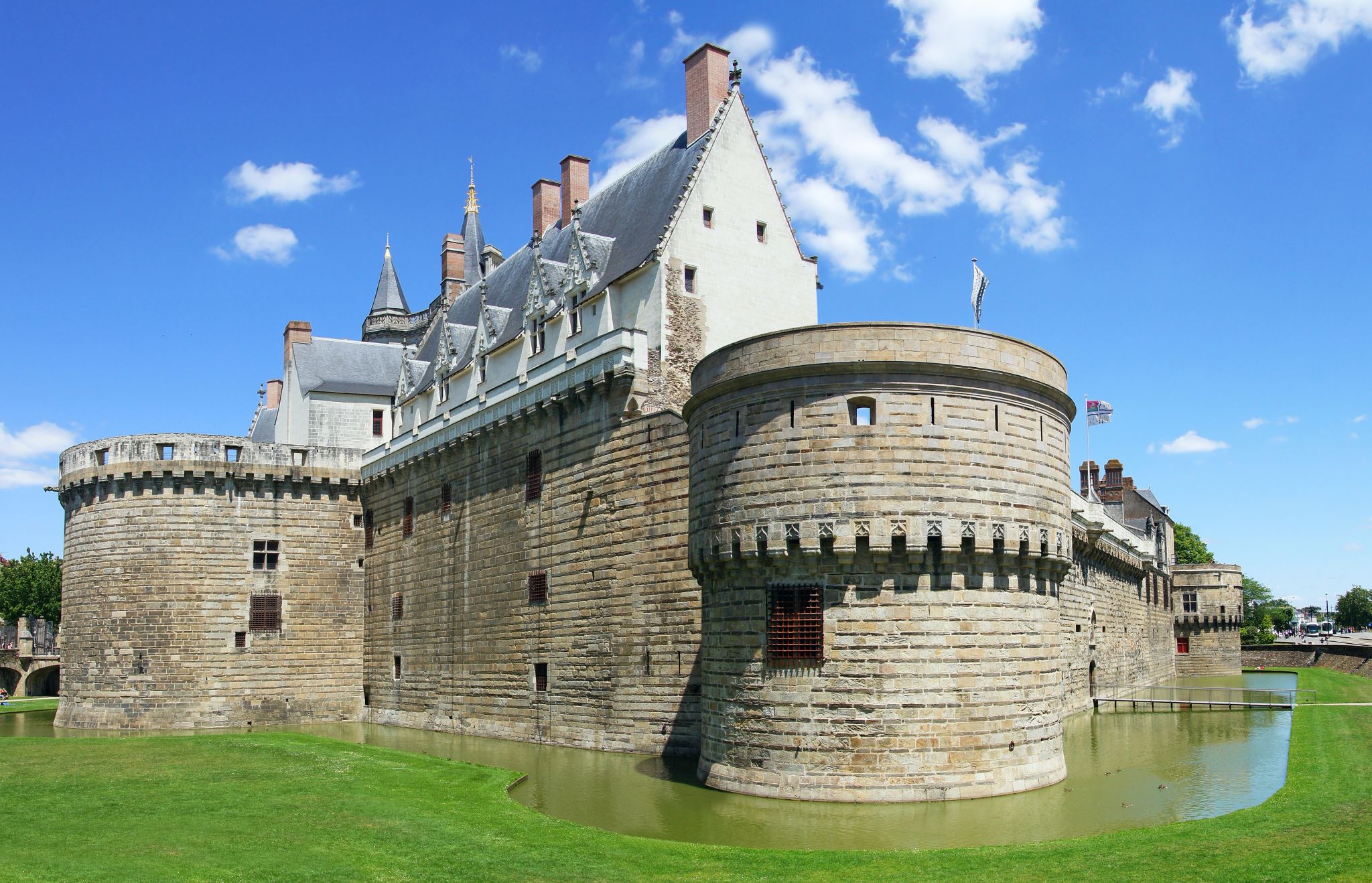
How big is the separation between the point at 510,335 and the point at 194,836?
88.4 ft

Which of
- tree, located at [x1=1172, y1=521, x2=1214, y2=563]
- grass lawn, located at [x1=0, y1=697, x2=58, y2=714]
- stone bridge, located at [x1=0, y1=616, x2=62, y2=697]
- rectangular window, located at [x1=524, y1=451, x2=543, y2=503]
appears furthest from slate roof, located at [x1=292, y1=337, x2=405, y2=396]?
tree, located at [x1=1172, y1=521, x2=1214, y2=563]

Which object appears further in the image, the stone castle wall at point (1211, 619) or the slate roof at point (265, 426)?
the stone castle wall at point (1211, 619)

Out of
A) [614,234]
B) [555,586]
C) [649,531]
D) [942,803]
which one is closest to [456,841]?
[942,803]

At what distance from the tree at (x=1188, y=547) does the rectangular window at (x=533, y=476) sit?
73.6 meters

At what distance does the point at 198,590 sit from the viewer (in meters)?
44.9

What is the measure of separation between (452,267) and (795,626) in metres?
42.2

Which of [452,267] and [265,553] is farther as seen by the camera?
[452,267]

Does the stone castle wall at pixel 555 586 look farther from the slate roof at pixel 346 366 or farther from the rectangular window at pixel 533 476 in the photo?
the slate roof at pixel 346 366

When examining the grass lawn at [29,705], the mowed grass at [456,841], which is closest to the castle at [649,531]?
the mowed grass at [456,841]

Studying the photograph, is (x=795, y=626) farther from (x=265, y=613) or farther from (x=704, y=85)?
(x=265, y=613)

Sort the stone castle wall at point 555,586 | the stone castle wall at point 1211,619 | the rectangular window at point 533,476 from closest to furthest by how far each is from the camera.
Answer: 1. the stone castle wall at point 555,586
2. the rectangular window at point 533,476
3. the stone castle wall at point 1211,619

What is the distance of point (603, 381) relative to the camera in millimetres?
32594

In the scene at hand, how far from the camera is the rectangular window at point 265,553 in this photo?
46.3 meters

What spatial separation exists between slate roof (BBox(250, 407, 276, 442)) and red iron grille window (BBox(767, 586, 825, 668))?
40.6 metres
